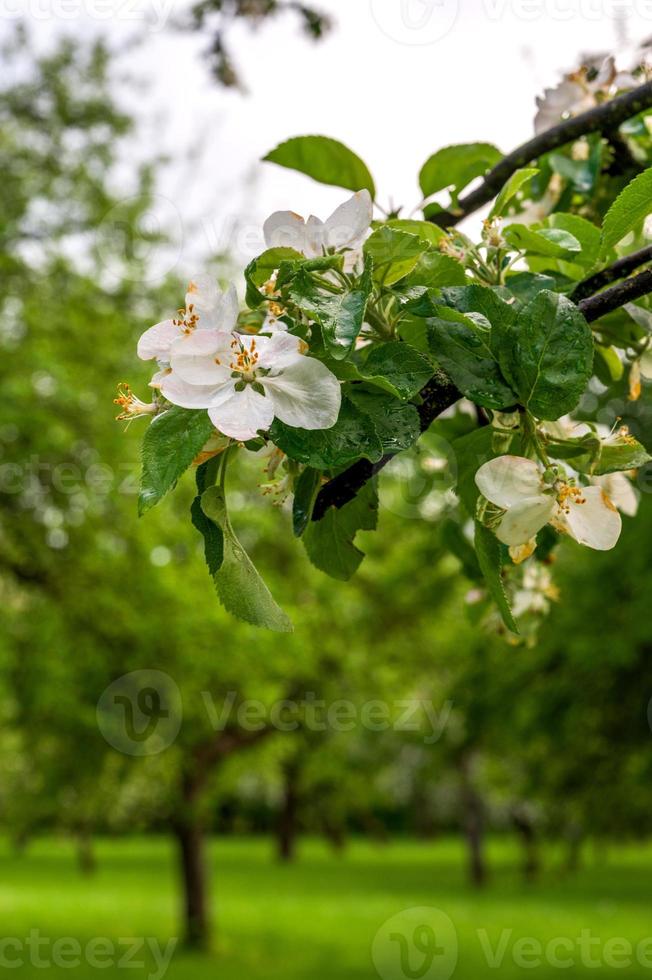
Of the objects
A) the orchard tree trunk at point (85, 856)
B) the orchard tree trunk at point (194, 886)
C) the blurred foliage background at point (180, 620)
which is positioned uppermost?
the blurred foliage background at point (180, 620)

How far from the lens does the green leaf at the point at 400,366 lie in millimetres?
834

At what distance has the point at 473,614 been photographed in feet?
5.44

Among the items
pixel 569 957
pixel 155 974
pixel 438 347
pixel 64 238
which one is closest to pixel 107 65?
pixel 64 238

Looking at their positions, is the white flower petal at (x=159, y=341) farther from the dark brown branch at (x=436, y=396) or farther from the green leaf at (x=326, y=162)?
the green leaf at (x=326, y=162)

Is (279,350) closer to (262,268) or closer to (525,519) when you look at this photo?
(262,268)

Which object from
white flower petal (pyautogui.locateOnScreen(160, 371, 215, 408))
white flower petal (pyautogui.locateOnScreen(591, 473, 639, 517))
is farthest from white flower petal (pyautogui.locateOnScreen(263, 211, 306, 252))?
white flower petal (pyautogui.locateOnScreen(591, 473, 639, 517))

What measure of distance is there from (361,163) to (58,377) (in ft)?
22.2

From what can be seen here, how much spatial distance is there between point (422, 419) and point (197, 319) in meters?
0.22

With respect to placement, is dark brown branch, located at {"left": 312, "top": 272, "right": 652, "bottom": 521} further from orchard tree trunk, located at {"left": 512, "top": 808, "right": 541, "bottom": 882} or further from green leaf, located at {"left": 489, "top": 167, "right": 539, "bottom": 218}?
orchard tree trunk, located at {"left": 512, "top": 808, "right": 541, "bottom": 882}

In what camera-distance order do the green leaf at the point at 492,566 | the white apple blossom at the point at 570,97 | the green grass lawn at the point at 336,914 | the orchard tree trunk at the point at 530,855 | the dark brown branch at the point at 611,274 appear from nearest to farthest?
the green leaf at the point at 492,566, the dark brown branch at the point at 611,274, the white apple blossom at the point at 570,97, the green grass lawn at the point at 336,914, the orchard tree trunk at the point at 530,855

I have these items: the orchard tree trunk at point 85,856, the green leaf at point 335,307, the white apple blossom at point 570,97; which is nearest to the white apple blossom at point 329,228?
the green leaf at point 335,307

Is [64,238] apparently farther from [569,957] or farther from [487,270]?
[569,957]

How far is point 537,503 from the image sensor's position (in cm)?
90

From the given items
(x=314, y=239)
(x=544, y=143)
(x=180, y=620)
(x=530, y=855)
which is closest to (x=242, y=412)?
(x=314, y=239)
